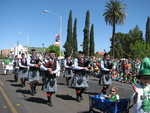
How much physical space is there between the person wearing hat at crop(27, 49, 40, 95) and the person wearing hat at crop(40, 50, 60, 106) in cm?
226

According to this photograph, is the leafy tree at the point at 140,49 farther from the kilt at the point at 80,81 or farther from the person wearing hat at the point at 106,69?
the kilt at the point at 80,81

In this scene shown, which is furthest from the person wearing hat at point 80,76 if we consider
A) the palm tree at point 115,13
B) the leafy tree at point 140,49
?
the leafy tree at point 140,49

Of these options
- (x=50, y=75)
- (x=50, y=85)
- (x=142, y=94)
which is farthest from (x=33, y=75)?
(x=142, y=94)

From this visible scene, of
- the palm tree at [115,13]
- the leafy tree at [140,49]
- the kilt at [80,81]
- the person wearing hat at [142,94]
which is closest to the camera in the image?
the person wearing hat at [142,94]

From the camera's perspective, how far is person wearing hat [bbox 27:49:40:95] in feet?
44.5

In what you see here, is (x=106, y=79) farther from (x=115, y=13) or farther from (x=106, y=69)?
(x=115, y=13)

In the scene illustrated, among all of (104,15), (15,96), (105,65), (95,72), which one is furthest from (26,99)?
(104,15)

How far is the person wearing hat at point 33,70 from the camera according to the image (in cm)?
1357

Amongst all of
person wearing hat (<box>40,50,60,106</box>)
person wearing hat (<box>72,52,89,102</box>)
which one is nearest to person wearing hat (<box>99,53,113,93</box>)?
person wearing hat (<box>72,52,89,102</box>)

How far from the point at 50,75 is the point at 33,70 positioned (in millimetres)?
2730

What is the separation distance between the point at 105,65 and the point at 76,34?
6903 cm

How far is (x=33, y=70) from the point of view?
540 inches

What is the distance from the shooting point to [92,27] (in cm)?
8238

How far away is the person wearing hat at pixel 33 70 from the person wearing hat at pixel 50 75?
2.26m
